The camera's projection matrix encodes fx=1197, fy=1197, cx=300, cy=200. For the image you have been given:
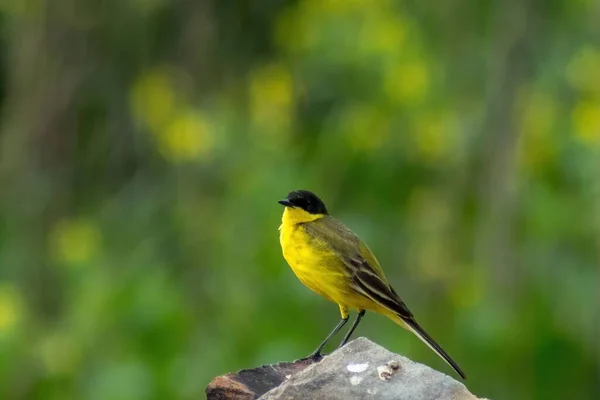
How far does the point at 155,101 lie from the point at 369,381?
5.05 metres

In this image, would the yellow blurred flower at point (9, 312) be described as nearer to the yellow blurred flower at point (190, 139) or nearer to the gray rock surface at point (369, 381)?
the yellow blurred flower at point (190, 139)

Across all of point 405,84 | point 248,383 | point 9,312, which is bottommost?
point 9,312

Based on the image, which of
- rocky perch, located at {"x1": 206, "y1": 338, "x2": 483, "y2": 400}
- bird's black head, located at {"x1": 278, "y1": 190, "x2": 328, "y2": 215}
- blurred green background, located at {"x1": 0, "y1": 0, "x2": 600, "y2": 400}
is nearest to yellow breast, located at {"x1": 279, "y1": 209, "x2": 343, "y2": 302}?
bird's black head, located at {"x1": 278, "y1": 190, "x2": 328, "y2": 215}

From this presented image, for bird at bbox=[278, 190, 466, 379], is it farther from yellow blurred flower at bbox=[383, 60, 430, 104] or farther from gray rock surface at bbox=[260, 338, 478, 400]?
yellow blurred flower at bbox=[383, 60, 430, 104]

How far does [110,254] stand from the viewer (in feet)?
23.7

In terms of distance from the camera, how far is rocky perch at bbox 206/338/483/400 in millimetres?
2922

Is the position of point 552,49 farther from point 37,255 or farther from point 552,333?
point 37,255

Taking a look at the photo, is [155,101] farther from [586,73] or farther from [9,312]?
[586,73]

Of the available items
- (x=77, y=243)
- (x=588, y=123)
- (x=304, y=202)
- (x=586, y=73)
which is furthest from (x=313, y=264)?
(x=586, y=73)

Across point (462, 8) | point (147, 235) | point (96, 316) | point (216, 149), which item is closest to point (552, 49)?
point (462, 8)

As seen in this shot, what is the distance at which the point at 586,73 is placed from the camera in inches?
276

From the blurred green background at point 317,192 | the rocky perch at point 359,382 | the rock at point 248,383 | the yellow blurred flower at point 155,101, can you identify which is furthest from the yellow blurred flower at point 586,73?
the rocky perch at point 359,382

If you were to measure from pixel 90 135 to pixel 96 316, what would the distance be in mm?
3550

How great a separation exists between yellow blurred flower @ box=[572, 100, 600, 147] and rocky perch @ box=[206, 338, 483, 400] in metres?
3.54
